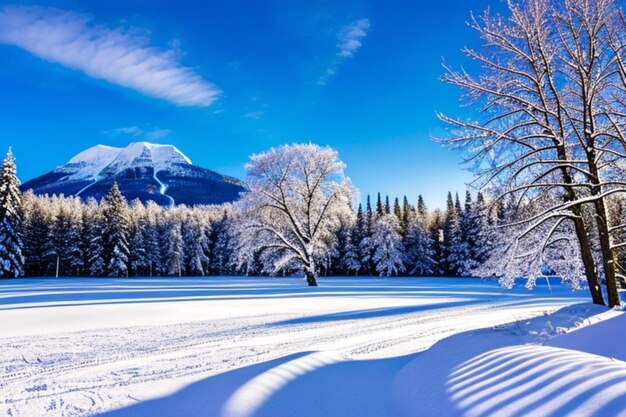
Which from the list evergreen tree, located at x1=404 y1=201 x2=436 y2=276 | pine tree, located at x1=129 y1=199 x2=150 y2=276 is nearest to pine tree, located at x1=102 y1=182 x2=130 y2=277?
pine tree, located at x1=129 y1=199 x2=150 y2=276

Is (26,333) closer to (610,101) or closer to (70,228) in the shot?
(610,101)

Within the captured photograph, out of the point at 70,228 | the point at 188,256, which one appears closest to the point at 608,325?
the point at 70,228

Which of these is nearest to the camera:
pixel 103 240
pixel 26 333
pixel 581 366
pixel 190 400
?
pixel 581 366

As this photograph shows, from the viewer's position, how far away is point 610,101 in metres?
10.2

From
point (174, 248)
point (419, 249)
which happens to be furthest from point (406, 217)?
point (174, 248)

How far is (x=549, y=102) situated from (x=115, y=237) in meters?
52.5

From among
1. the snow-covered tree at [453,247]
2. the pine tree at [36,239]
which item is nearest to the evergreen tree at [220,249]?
the pine tree at [36,239]

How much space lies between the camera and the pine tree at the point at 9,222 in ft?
135

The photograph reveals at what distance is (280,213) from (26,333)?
19342mm

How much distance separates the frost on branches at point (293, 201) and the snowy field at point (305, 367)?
15.4m

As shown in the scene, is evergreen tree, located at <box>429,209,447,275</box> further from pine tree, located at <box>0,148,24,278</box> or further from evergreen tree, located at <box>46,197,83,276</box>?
pine tree, located at <box>0,148,24,278</box>

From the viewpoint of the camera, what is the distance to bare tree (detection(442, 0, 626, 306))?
9.38 m

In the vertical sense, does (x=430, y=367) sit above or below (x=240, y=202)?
below

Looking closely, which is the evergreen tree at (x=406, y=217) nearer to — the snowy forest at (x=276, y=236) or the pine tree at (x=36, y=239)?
the snowy forest at (x=276, y=236)
